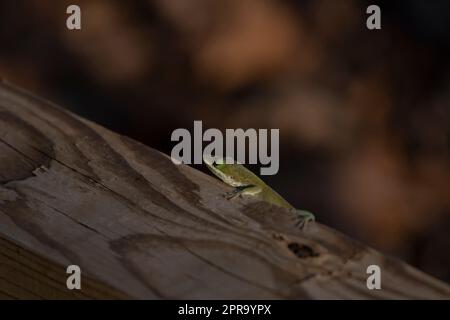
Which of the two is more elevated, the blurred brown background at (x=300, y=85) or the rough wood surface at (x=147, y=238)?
the blurred brown background at (x=300, y=85)

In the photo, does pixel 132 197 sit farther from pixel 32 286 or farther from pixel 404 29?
pixel 404 29

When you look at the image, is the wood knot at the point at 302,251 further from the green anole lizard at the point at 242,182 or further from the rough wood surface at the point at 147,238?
the green anole lizard at the point at 242,182

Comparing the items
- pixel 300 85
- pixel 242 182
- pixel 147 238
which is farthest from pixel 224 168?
pixel 300 85

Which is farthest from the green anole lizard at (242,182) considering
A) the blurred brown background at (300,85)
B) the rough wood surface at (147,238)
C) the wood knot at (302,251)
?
the blurred brown background at (300,85)

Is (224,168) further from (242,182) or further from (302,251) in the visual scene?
(302,251)

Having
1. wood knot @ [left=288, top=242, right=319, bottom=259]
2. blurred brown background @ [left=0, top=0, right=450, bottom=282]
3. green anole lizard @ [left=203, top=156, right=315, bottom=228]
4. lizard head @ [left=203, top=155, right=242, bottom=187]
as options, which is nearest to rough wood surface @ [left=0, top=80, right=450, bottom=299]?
wood knot @ [left=288, top=242, right=319, bottom=259]

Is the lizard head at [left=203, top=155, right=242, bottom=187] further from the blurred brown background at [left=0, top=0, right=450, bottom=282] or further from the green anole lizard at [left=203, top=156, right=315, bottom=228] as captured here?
the blurred brown background at [left=0, top=0, right=450, bottom=282]
